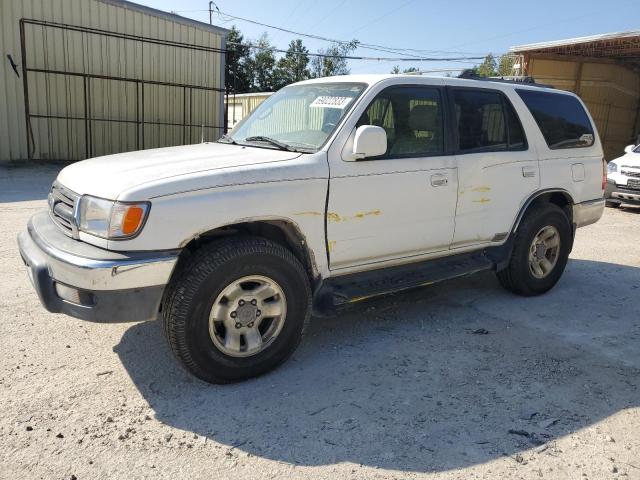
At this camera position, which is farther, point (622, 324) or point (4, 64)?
point (4, 64)

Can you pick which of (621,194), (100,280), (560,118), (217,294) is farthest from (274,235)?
(621,194)

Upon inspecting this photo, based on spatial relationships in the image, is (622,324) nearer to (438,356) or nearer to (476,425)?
(438,356)

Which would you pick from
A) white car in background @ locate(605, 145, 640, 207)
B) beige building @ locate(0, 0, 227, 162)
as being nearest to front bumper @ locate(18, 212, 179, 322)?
white car in background @ locate(605, 145, 640, 207)

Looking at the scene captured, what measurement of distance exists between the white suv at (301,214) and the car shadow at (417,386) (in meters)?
0.30

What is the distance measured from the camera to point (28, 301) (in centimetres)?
454

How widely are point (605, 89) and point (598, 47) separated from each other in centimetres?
258

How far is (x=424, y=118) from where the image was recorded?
4223 millimetres

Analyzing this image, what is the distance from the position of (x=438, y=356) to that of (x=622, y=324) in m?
1.94

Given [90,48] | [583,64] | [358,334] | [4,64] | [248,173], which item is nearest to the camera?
[248,173]

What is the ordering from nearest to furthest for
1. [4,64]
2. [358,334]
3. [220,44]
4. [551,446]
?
[551,446] → [358,334] → [4,64] → [220,44]

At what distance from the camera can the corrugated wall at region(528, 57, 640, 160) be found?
19.2 meters

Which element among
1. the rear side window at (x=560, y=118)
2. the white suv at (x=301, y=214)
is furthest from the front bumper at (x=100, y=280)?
the rear side window at (x=560, y=118)

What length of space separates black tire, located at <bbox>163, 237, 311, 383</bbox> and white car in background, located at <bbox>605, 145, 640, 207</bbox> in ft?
31.8

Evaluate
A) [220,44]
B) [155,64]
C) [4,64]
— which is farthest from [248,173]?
[220,44]
